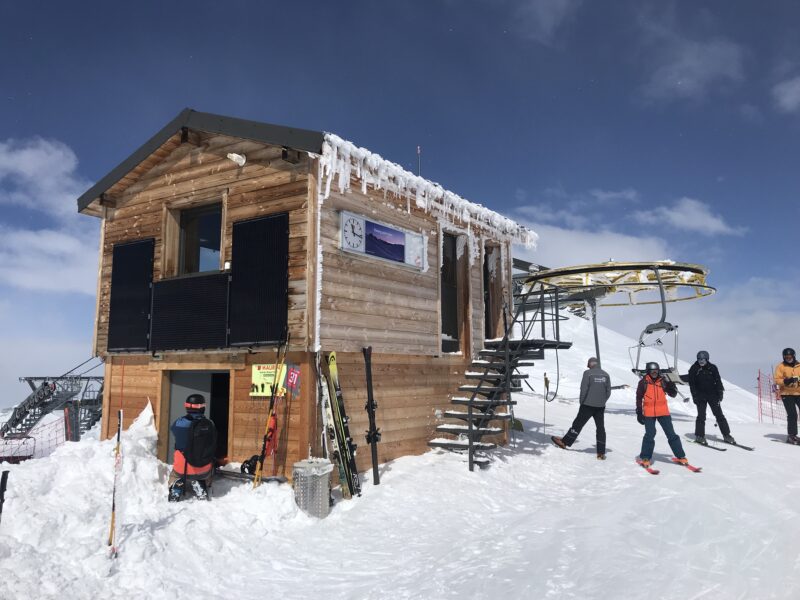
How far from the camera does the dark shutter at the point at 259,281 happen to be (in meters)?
9.41

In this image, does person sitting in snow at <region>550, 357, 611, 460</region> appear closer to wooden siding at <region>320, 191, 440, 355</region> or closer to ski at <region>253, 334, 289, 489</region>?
wooden siding at <region>320, 191, 440, 355</region>

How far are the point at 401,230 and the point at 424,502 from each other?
5196 millimetres

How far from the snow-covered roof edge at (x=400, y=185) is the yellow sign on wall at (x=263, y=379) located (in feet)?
9.90

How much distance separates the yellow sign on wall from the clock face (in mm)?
2423

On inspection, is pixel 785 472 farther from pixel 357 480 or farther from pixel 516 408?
pixel 516 408

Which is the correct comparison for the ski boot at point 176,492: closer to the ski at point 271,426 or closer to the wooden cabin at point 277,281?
the ski at point 271,426

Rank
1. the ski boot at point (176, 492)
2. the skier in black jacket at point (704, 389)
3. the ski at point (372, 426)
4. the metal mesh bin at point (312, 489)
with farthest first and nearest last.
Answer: the skier in black jacket at point (704, 389) → the ski at point (372, 426) → the ski boot at point (176, 492) → the metal mesh bin at point (312, 489)

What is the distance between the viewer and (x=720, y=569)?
570cm

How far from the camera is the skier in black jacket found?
12.7m

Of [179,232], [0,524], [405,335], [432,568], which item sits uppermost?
[179,232]

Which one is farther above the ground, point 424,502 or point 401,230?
point 401,230

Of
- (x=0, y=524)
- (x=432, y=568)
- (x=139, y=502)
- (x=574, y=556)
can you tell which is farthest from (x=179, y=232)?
(x=574, y=556)

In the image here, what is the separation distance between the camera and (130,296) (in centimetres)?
1161

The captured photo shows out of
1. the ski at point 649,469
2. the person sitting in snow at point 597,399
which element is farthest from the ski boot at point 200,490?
the ski at point 649,469
